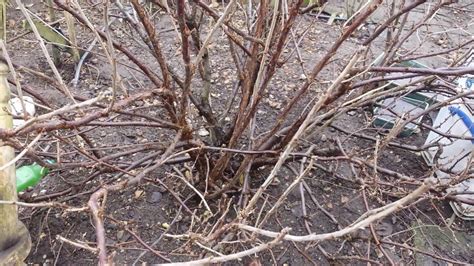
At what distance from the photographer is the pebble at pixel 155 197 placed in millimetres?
2064

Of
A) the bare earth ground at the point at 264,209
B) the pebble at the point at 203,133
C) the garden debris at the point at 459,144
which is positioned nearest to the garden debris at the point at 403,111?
the bare earth ground at the point at 264,209

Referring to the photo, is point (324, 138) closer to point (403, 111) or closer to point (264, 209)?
Result: point (403, 111)

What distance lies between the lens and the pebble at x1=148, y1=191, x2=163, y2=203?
6.77 feet

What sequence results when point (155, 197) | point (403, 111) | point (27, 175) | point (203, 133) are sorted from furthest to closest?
1. point (403, 111)
2. point (203, 133)
3. point (155, 197)
4. point (27, 175)

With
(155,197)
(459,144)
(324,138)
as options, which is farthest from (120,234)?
(459,144)

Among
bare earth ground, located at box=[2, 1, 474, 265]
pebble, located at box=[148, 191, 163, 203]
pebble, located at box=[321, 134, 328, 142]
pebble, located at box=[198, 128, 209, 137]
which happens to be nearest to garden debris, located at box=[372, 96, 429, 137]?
bare earth ground, located at box=[2, 1, 474, 265]

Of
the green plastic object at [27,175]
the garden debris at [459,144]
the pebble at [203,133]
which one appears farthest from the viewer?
the pebble at [203,133]

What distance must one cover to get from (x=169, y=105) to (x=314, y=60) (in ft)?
6.46

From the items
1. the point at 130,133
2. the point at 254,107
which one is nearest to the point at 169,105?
the point at 254,107

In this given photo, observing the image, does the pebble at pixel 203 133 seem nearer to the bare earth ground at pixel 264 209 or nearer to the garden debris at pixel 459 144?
the bare earth ground at pixel 264 209

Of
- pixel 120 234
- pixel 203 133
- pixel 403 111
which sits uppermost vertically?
pixel 403 111

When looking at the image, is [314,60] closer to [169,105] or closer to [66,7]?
[169,105]

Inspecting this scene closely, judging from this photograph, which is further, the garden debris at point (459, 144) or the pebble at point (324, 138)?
the pebble at point (324, 138)

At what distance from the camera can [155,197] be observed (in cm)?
208
